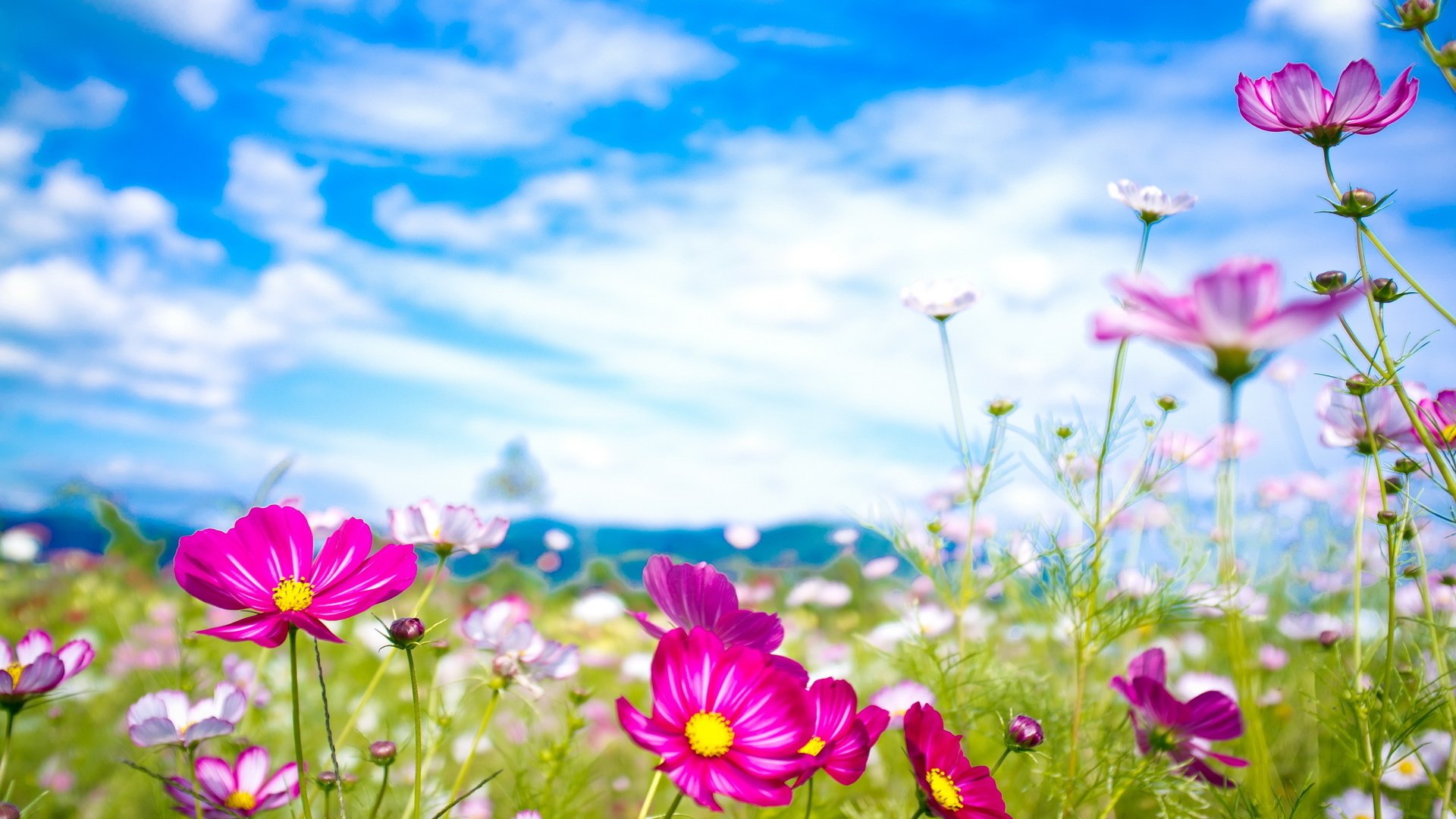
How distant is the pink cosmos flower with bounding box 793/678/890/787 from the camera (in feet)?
1.72

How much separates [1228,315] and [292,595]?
1.92 feet

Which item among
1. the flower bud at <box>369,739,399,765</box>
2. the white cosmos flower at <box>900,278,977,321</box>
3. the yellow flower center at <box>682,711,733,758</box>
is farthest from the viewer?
the white cosmos flower at <box>900,278,977,321</box>

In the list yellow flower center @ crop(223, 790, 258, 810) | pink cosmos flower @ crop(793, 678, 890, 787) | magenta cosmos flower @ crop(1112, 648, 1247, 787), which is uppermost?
pink cosmos flower @ crop(793, 678, 890, 787)

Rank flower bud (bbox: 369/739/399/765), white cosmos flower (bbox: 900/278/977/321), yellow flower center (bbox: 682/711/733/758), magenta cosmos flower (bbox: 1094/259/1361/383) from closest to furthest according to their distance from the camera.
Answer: magenta cosmos flower (bbox: 1094/259/1361/383) < yellow flower center (bbox: 682/711/733/758) < flower bud (bbox: 369/739/399/765) < white cosmos flower (bbox: 900/278/977/321)

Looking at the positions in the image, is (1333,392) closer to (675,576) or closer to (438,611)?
(675,576)

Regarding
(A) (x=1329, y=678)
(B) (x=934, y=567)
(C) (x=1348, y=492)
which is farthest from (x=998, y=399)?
(C) (x=1348, y=492)

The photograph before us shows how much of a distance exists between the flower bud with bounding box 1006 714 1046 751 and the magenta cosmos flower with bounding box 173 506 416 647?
17.7 inches

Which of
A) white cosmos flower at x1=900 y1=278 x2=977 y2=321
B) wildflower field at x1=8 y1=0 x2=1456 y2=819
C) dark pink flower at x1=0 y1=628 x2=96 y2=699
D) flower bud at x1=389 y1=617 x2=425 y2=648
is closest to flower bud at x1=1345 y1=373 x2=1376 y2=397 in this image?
wildflower field at x1=8 y1=0 x2=1456 y2=819

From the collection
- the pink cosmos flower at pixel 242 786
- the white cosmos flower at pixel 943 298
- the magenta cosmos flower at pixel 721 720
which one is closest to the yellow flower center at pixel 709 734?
the magenta cosmos flower at pixel 721 720

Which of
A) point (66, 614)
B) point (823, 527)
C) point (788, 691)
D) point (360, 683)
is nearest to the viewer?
point (788, 691)

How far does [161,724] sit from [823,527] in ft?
11.3

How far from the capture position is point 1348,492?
1.99m

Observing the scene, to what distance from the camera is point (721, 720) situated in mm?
528

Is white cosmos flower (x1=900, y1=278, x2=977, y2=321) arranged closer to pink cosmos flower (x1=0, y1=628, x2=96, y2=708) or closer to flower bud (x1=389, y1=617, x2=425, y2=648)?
flower bud (x1=389, y1=617, x2=425, y2=648)
